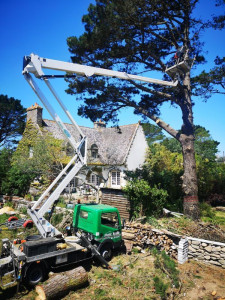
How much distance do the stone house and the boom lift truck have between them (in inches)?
568

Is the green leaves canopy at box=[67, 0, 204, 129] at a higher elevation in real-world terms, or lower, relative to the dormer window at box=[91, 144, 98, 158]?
higher

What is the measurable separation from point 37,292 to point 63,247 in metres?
1.62

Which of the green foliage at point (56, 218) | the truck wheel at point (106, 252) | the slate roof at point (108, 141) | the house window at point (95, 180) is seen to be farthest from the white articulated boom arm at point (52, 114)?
the house window at point (95, 180)

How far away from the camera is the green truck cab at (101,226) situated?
8250mm

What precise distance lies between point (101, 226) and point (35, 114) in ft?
63.3

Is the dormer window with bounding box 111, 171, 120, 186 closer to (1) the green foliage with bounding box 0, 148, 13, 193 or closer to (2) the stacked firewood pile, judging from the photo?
(1) the green foliage with bounding box 0, 148, 13, 193

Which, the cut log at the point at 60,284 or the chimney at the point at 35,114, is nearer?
the cut log at the point at 60,284

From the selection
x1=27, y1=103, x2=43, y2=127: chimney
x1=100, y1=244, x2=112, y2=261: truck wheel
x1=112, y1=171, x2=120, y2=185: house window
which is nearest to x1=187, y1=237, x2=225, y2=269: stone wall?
x1=100, y1=244, x2=112, y2=261: truck wheel

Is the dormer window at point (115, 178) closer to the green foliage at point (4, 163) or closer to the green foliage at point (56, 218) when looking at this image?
the green foliage at point (4, 163)

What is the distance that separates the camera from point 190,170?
12.1 m

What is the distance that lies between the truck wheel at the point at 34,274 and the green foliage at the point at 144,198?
241 inches

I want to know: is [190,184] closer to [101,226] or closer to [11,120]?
[101,226]

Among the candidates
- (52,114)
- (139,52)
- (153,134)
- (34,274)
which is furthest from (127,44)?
(153,134)

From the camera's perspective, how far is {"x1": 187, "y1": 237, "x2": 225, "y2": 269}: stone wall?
27.5 feet
